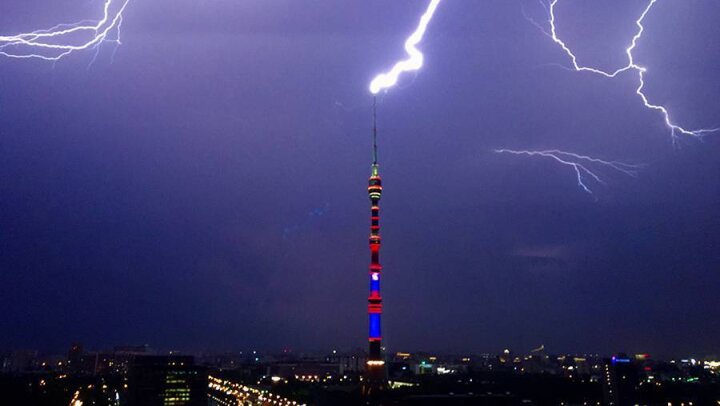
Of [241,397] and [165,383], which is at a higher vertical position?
[165,383]

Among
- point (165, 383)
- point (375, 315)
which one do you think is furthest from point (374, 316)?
point (165, 383)

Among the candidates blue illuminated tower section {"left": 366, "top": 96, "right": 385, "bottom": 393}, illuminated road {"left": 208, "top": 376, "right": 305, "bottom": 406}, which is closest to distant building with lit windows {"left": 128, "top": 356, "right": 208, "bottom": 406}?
illuminated road {"left": 208, "top": 376, "right": 305, "bottom": 406}

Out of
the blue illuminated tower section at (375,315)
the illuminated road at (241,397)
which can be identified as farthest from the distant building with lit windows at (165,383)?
the blue illuminated tower section at (375,315)

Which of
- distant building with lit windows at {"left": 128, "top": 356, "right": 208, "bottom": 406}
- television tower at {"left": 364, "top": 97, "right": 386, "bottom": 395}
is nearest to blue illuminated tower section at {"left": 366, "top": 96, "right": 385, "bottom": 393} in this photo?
television tower at {"left": 364, "top": 97, "right": 386, "bottom": 395}

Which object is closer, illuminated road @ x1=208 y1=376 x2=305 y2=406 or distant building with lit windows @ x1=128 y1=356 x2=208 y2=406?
illuminated road @ x1=208 y1=376 x2=305 y2=406

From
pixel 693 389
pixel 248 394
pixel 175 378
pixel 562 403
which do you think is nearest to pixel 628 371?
pixel 693 389

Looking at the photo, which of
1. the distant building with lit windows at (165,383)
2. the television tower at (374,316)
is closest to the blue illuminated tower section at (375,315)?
the television tower at (374,316)

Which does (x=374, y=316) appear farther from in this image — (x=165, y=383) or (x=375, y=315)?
(x=165, y=383)

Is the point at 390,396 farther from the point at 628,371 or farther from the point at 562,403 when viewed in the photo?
the point at 628,371

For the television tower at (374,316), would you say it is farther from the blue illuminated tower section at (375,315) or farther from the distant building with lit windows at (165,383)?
the distant building with lit windows at (165,383)

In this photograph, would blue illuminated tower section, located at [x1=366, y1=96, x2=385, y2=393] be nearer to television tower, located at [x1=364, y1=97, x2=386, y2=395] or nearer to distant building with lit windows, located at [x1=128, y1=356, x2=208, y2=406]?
television tower, located at [x1=364, y1=97, x2=386, y2=395]

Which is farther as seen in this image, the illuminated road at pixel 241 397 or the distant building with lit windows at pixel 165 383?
the distant building with lit windows at pixel 165 383
